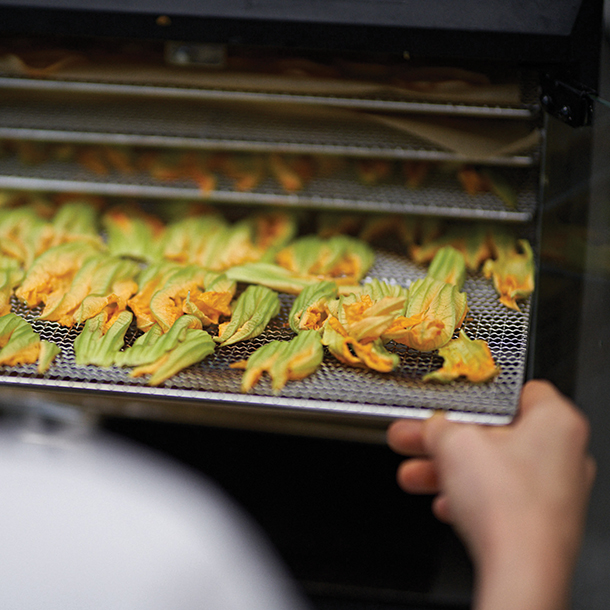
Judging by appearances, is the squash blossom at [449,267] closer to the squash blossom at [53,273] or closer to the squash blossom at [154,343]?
the squash blossom at [154,343]

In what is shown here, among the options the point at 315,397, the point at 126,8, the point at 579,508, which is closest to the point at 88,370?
the point at 315,397

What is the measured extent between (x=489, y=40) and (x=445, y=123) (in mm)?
434

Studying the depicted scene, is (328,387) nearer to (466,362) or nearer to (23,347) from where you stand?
(466,362)

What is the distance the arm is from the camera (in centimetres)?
68

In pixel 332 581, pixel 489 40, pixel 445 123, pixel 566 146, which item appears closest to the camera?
pixel 489 40

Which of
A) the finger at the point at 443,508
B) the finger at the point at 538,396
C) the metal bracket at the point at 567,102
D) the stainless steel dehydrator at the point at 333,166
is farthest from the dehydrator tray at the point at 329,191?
the finger at the point at 443,508

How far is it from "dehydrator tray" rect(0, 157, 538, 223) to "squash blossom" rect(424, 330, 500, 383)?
1.75 ft

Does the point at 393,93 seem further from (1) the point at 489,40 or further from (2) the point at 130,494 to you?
(2) the point at 130,494

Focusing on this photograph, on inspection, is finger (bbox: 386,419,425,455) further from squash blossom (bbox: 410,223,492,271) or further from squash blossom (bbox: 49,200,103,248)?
squash blossom (bbox: 49,200,103,248)

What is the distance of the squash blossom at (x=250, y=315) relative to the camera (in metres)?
1.27

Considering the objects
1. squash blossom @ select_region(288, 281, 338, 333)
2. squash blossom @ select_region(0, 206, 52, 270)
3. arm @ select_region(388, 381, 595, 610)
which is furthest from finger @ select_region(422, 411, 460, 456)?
squash blossom @ select_region(0, 206, 52, 270)

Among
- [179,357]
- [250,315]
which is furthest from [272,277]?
[179,357]

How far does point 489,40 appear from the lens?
1195 millimetres

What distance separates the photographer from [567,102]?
1.25 meters
